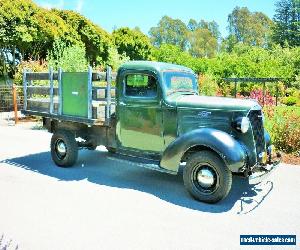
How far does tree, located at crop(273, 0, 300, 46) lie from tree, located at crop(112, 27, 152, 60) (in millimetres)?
43249

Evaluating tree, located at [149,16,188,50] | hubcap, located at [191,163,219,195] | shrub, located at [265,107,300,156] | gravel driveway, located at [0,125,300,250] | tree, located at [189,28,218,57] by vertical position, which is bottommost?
gravel driveway, located at [0,125,300,250]

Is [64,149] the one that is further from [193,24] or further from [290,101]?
[193,24]

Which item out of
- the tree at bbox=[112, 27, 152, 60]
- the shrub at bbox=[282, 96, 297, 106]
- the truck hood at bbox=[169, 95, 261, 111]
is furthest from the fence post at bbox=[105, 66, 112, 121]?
the tree at bbox=[112, 27, 152, 60]

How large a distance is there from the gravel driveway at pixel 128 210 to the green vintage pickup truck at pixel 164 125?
1.46 ft

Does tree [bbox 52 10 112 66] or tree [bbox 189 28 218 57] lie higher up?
tree [bbox 189 28 218 57]

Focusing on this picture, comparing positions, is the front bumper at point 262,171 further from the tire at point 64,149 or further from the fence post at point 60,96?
the fence post at point 60,96

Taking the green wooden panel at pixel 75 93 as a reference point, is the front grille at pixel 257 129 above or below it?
below

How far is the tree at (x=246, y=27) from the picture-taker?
4385 inches

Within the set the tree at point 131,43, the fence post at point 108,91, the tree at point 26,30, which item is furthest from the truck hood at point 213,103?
the tree at point 131,43

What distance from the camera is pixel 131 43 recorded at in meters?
35.6

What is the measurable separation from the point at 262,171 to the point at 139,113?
2255mm

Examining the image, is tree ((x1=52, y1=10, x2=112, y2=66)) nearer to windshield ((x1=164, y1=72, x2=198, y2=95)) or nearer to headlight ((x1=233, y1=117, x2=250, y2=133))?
windshield ((x1=164, y1=72, x2=198, y2=95))

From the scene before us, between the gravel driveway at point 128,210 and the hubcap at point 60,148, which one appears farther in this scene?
the hubcap at point 60,148

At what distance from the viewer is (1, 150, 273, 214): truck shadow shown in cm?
592
